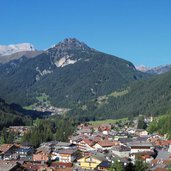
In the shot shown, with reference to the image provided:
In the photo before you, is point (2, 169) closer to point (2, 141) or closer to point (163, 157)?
point (163, 157)

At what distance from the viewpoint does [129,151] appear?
370 ft

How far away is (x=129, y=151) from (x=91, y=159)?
1917 centimetres

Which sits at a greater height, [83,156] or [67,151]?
[67,151]

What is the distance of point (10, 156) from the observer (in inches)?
4409

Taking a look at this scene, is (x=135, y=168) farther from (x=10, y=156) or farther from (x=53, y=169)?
(x=10, y=156)

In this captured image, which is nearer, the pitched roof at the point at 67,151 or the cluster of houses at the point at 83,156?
the cluster of houses at the point at 83,156

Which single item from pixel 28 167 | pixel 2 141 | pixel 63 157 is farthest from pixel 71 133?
pixel 28 167

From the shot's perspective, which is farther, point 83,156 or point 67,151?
point 67,151

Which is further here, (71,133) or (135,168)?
(71,133)

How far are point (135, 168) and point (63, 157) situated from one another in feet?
142

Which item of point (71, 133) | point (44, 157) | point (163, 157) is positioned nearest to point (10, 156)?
point (44, 157)

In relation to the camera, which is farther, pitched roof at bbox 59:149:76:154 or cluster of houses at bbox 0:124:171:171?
pitched roof at bbox 59:149:76:154

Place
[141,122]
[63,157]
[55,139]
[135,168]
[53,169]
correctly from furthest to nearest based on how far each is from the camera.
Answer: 1. [141,122]
2. [55,139]
3. [63,157]
4. [53,169]
5. [135,168]

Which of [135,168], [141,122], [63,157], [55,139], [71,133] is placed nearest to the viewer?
[135,168]
